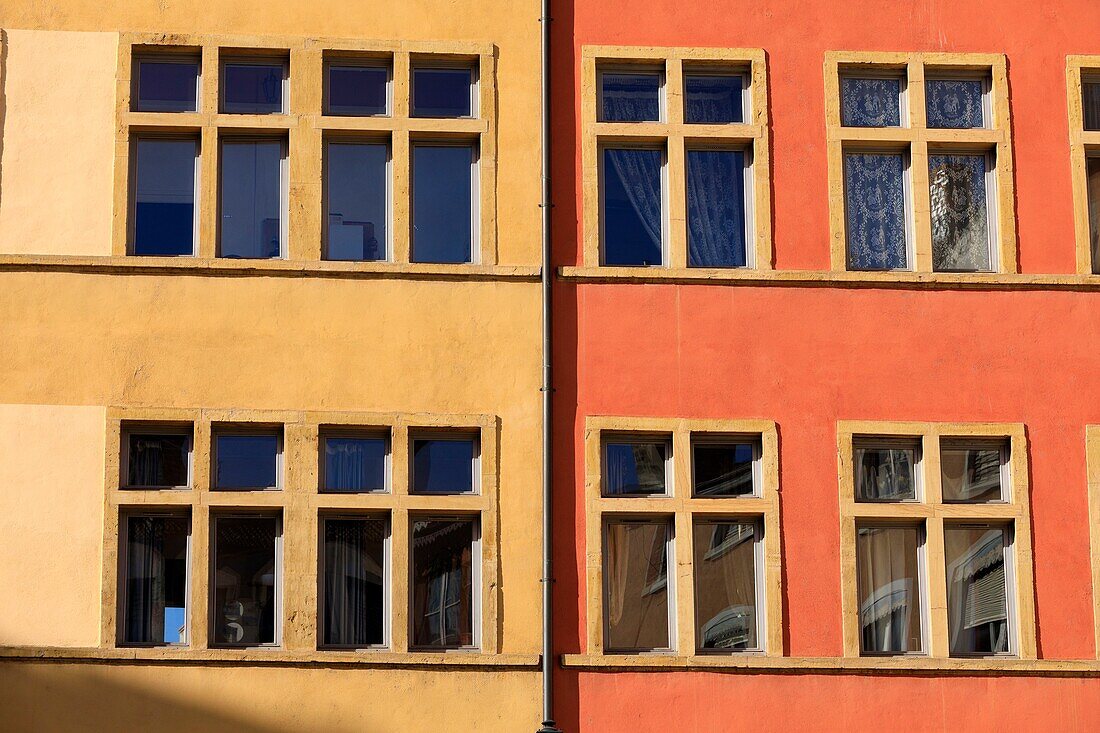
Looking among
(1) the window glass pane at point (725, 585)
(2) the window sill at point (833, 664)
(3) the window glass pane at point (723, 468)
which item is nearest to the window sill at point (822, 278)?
(3) the window glass pane at point (723, 468)

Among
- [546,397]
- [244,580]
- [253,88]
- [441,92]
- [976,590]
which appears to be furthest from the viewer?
[441,92]

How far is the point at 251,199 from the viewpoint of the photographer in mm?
18891

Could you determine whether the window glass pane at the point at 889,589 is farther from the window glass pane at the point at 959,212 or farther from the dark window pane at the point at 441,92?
the dark window pane at the point at 441,92

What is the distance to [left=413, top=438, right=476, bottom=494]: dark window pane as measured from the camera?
18.4m

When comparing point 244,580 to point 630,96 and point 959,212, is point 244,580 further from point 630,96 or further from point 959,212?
point 959,212

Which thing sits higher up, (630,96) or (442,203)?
(630,96)

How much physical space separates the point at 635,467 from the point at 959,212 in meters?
4.06

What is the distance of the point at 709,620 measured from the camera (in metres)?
18.3

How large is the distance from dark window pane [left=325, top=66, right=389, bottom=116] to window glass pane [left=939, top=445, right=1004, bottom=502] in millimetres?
6228

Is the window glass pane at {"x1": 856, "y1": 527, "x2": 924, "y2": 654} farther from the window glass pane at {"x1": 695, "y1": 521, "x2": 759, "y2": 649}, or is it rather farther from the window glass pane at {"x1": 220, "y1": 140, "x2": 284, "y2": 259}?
the window glass pane at {"x1": 220, "y1": 140, "x2": 284, "y2": 259}

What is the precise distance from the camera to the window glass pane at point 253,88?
19016mm

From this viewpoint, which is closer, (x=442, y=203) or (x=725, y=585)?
(x=725, y=585)

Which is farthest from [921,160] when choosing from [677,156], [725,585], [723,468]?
[725,585]

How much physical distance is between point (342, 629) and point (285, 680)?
725 mm
